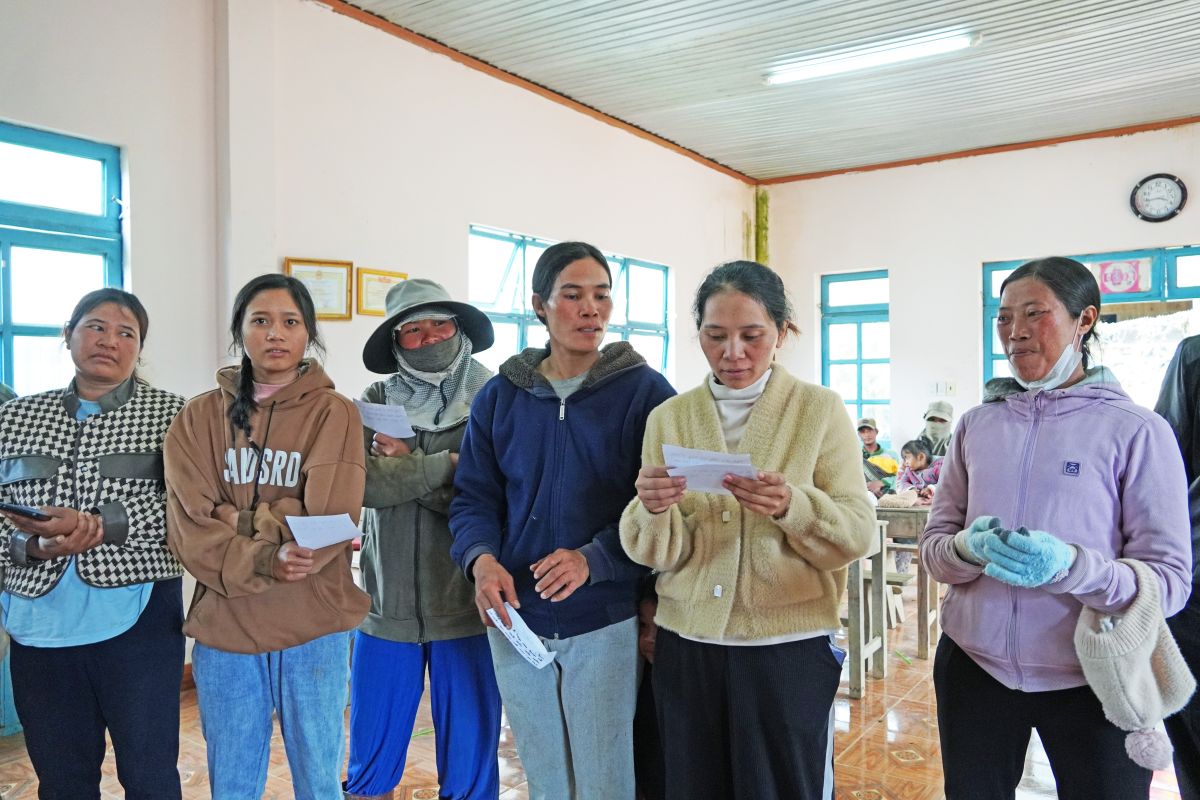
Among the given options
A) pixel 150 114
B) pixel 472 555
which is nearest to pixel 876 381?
pixel 150 114

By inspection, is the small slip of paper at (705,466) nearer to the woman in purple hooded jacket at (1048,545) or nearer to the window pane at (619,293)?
the woman in purple hooded jacket at (1048,545)

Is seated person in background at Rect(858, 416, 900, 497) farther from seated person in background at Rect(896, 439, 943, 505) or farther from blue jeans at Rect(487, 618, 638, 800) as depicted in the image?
blue jeans at Rect(487, 618, 638, 800)

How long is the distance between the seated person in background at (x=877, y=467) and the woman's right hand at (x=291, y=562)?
143 inches

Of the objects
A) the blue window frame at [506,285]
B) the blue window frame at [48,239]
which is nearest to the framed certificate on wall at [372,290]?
the blue window frame at [506,285]

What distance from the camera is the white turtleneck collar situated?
157 cm

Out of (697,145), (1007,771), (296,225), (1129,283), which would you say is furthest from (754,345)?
(1129,283)

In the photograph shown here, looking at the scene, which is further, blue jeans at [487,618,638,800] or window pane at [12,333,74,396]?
window pane at [12,333,74,396]

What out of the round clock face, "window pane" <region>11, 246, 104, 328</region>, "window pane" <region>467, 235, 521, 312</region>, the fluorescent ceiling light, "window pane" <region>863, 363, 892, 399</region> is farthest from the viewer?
"window pane" <region>863, 363, 892, 399</region>

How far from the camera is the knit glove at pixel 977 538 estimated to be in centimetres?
141

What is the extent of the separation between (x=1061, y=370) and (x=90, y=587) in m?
1.97

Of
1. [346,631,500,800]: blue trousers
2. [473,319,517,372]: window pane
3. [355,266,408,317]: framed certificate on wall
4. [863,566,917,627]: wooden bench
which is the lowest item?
[863,566,917,627]: wooden bench

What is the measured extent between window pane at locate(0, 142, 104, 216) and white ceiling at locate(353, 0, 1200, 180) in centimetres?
171

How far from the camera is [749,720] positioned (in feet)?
4.77

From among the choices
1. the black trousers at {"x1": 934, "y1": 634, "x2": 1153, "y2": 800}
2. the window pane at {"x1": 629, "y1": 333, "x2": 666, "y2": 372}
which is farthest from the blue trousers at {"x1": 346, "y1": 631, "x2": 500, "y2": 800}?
the window pane at {"x1": 629, "y1": 333, "x2": 666, "y2": 372}
